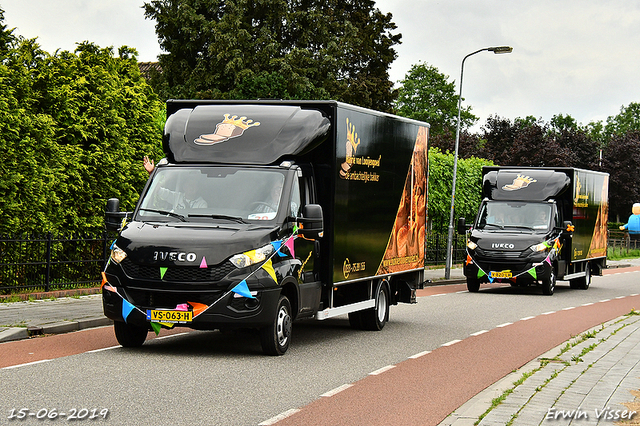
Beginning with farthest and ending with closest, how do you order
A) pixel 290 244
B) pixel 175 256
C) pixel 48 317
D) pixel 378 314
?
1. pixel 378 314
2. pixel 48 317
3. pixel 290 244
4. pixel 175 256

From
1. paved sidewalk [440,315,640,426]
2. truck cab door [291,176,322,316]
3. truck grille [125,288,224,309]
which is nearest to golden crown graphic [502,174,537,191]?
paved sidewalk [440,315,640,426]

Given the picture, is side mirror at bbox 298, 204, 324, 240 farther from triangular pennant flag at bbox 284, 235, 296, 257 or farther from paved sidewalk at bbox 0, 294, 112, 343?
paved sidewalk at bbox 0, 294, 112, 343

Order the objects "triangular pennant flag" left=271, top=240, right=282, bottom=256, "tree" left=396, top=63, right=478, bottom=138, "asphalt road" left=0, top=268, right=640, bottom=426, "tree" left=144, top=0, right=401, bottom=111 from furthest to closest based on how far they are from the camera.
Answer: "tree" left=396, top=63, right=478, bottom=138
"tree" left=144, top=0, right=401, bottom=111
"triangular pennant flag" left=271, top=240, right=282, bottom=256
"asphalt road" left=0, top=268, right=640, bottom=426

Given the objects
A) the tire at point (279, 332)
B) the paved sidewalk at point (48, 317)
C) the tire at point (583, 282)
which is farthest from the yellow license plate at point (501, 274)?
the tire at point (279, 332)

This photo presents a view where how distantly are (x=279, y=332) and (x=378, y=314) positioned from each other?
3.76m

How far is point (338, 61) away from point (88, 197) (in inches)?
946

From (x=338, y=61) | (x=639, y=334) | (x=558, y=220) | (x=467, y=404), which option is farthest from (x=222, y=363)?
(x=338, y=61)

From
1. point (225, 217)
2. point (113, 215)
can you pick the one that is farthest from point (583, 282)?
point (113, 215)

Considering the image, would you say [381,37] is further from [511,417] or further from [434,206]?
[511,417]

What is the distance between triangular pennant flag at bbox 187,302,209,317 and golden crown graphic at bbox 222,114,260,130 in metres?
2.42

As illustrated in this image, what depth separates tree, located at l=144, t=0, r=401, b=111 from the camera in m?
39.2

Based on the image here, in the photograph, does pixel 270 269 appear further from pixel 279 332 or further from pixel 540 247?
pixel 540 247

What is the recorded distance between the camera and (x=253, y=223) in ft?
34.5

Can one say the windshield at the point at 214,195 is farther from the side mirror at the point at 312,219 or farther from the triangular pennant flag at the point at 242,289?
the triangular pennant flag at the point at 242,289
